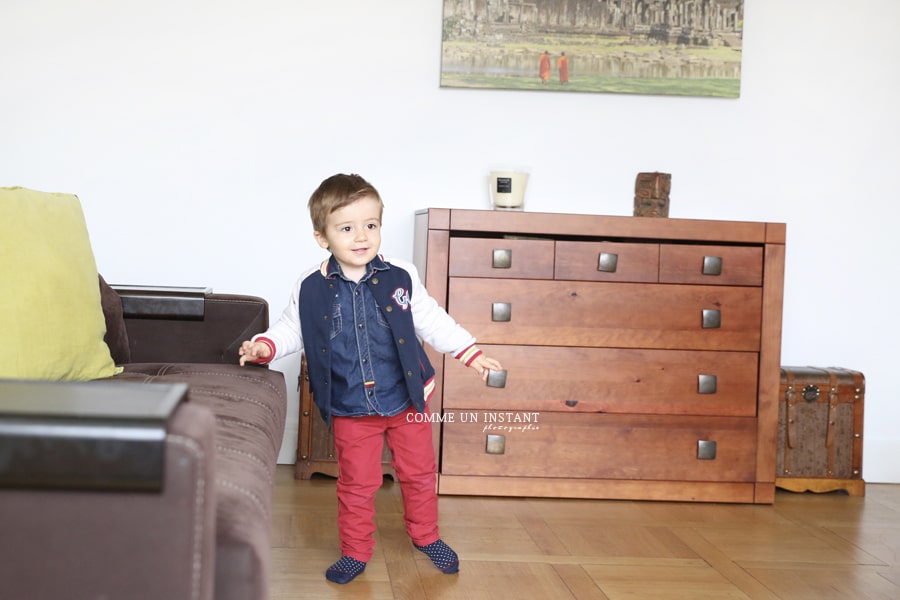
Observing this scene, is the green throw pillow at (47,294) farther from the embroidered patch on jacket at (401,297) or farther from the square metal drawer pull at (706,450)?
the square metal drawer pull at (706,450)

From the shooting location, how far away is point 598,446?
290cm

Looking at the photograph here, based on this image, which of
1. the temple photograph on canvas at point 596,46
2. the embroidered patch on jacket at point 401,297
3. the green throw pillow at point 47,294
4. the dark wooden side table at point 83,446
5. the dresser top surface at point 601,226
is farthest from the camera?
the temple photograph on canvas at point 596,46

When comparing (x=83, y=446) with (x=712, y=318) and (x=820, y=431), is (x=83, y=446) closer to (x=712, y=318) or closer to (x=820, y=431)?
(x=712, y=318)

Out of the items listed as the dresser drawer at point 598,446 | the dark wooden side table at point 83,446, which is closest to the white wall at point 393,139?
the dresser drawer at point 598,446

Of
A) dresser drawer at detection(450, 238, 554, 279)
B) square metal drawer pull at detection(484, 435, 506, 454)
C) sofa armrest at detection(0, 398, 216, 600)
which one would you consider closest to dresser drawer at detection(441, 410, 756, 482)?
square metal drawer pull at detection(484, 435, 506, 454)

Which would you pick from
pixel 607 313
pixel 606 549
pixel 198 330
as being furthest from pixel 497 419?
pixel 198 330

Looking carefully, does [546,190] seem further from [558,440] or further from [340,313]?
[340,313]

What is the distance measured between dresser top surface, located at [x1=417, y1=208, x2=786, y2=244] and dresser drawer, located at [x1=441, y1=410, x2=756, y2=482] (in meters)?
0.58

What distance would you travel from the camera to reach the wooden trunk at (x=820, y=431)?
311cm

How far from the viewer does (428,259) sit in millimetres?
2842

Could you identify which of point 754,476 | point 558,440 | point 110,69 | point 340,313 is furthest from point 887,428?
point 110,69

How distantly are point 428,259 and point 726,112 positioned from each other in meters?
1.33

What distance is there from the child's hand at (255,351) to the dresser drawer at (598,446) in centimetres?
87

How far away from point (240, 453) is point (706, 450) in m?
1.90
